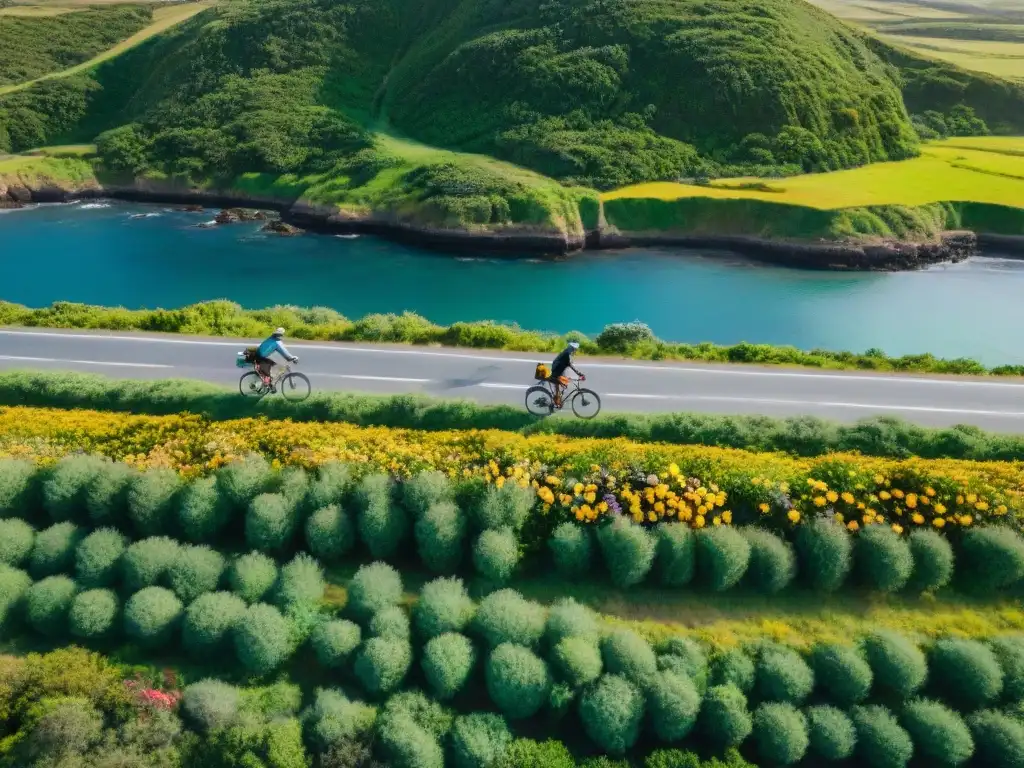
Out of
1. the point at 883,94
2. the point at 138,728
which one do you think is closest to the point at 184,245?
the point at 138,728

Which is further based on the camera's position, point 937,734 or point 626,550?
point 626,550

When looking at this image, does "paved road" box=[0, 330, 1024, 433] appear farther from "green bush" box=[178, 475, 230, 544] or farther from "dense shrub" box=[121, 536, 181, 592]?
"dense shrub" box=[121, 536, 181, 592]

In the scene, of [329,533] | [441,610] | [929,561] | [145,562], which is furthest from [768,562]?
[145,562]

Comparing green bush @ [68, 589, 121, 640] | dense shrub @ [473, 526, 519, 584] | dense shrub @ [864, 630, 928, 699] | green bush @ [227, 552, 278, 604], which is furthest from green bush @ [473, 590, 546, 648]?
green bush @ [68, 589, 121, 640]

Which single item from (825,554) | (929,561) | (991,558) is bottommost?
(825,554)

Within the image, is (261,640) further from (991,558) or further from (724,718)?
(991,558)

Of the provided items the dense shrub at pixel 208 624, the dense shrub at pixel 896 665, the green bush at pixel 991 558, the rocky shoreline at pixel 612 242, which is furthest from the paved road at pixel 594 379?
the rocky shoreline at pixel 612 242

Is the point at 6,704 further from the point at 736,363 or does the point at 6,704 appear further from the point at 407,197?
the point at 407,197
